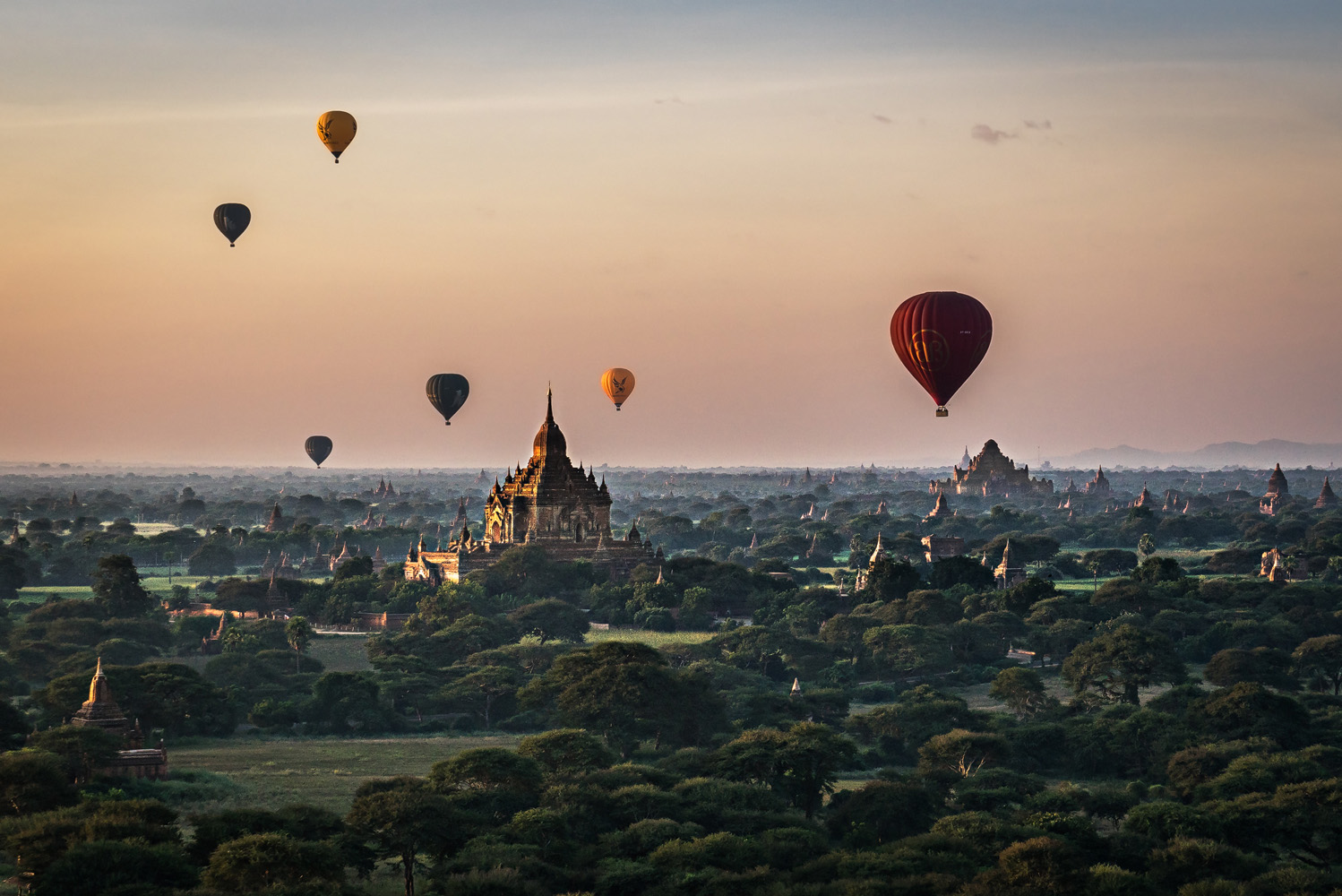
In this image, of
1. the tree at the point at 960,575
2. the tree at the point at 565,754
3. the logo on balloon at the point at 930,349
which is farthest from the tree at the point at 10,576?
the tree at the point at 565,754

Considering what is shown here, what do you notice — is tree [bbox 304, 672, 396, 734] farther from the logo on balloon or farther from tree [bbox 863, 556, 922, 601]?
tree [bbox 863, 556, 922, 601]

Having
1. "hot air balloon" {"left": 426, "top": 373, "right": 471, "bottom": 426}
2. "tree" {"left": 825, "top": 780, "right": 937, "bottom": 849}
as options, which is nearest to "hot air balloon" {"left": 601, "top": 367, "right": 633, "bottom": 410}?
"hot air balloon" {"left": 426, "top": 373, "right": 471, "bottom": 426}

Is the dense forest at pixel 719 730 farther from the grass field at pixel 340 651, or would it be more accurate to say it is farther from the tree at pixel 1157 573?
the grass field at pixel 340 651

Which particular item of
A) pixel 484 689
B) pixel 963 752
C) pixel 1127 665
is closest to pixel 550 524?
pixel 484 689

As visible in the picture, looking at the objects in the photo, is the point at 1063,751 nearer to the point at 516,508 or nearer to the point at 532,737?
the point at 532,737

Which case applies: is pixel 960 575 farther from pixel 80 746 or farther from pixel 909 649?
pixel 80 746

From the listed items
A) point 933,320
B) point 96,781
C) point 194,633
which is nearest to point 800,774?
point 96,781
